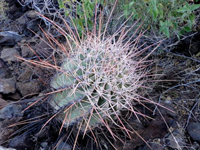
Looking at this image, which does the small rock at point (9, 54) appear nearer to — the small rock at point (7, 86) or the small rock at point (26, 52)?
the small rock at point (26, 52)

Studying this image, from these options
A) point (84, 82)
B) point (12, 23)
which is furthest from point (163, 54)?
point (12, 23)

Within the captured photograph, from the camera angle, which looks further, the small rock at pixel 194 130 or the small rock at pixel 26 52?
the small rock at pixel 26 52

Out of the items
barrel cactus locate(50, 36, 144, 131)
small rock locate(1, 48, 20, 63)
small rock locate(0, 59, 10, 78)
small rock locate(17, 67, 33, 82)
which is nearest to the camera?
barrel cactus locate(50, 36, 144, 131)

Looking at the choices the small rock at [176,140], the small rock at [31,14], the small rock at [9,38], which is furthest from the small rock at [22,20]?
the small rock at [176,140]

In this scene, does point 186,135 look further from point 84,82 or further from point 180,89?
point 84,82

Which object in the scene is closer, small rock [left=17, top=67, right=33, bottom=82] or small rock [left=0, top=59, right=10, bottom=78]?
small rock [left=17, top=67, right=33, bottom=82]

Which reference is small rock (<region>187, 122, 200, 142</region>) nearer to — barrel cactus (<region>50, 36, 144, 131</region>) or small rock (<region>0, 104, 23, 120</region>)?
barrel cactus (<region>50, 36, 144, 131</region>)

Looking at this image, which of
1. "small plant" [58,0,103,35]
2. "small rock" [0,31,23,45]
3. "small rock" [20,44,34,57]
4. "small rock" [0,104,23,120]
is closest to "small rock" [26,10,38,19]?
"small rock" [0,31,23,45]
